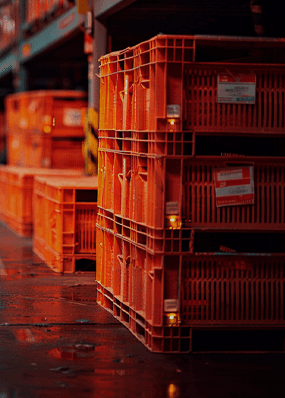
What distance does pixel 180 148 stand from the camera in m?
5.88

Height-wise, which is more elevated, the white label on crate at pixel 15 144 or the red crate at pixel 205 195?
the white label on crate at pixel 15 144

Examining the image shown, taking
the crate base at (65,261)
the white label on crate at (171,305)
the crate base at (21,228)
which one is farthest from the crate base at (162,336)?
the crate base at (21,228)

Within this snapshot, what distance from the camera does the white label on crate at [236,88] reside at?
5906 millimetres

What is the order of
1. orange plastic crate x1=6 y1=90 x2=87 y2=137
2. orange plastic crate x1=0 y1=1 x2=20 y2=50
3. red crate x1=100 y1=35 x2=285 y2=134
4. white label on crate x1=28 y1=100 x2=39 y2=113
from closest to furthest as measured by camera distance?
red crate x1=100 y1=35 x2=285 y2=134 < orange plastic crate x1=6 y1=90 x2=87 y2=137 < white label on crate x1=28 y1=100 x2=39 y2=113 < orange plastic crate x1=0 y1=1 x2=20 y2=50

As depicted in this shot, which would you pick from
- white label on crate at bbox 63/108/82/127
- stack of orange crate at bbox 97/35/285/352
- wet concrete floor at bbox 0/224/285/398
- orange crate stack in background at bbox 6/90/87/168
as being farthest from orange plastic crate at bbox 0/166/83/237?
stack of orange crate at bbox 97/35/285/352

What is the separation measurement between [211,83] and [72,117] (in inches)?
409

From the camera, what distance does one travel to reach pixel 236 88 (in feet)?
19.4

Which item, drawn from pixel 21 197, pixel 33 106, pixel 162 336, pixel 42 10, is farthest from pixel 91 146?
pixel 162 336

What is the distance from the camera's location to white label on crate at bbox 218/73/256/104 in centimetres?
591

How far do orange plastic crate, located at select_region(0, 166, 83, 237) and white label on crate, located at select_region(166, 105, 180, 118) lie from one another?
25.7 ft

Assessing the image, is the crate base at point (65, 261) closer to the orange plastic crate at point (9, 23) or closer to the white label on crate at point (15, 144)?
the white label on crate at point (15, 144)

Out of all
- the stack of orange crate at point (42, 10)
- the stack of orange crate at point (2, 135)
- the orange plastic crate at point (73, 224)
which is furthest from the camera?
the stack of orange crate at point (2, 135)

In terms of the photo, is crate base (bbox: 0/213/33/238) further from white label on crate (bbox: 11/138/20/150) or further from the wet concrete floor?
the wet concrete floor

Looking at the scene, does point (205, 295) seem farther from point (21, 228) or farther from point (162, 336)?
point (21, 228)
